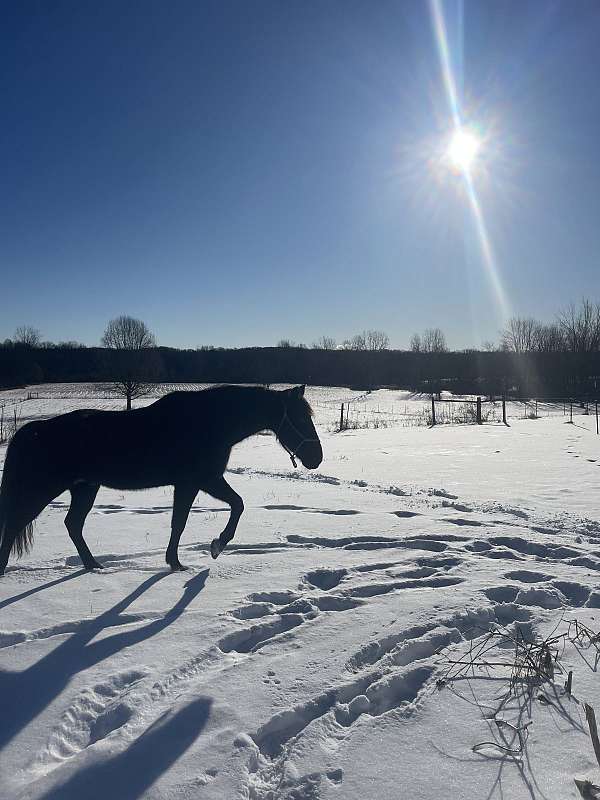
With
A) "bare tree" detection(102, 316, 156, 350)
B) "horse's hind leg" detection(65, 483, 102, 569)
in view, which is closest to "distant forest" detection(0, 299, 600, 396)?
"bare tree" detection(102, 316, 156, 350)

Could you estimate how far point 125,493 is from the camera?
8422mm

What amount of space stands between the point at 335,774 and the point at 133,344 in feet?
151

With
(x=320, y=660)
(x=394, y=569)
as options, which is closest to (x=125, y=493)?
(x=394, y=569)

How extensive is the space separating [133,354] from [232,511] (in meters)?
38.5

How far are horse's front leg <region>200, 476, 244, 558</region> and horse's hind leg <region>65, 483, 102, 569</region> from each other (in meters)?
1.10

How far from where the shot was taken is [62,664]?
2.79m

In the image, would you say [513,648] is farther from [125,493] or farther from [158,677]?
[125,493]

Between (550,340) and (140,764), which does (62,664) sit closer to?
(140,764)

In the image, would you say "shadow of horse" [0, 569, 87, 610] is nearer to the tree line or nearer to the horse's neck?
the horse's neck

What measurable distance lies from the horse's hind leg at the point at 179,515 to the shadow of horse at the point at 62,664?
70 centimetres

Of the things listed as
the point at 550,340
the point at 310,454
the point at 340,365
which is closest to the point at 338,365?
the point at 340,365

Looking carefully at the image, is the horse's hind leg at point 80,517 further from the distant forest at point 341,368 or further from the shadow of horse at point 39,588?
the distant forest at point 341,368

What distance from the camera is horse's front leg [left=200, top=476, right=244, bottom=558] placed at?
4652mm

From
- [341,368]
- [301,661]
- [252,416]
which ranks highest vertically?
[341,368]
